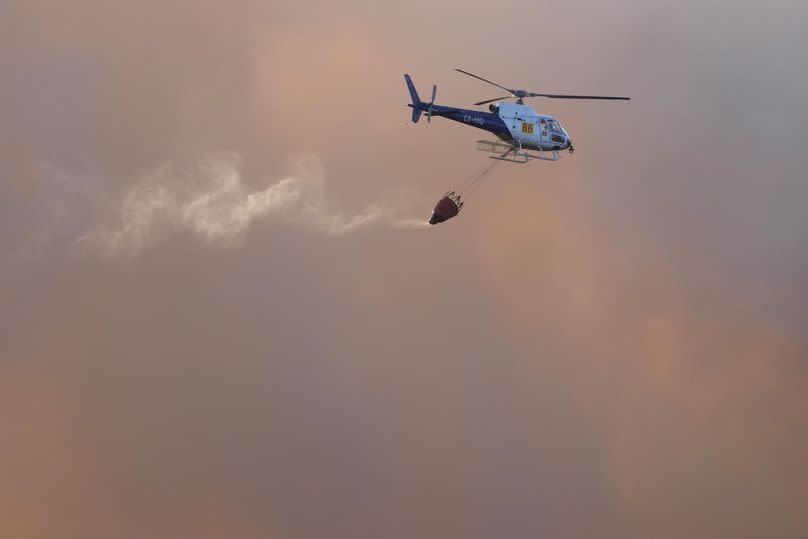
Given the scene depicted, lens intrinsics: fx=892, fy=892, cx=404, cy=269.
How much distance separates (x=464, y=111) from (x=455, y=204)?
19.7 ft

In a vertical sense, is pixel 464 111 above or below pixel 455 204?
above

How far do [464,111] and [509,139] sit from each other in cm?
326

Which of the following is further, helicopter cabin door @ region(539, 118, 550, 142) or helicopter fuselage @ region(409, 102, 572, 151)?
helicopter cabin door @ region(539, 118, 550, 142)

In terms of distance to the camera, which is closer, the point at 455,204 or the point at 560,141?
the point at 455,204

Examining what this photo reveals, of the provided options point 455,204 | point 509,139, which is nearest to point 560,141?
point 509,139

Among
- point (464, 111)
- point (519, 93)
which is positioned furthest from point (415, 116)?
point (519, 93)

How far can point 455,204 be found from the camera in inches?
1935

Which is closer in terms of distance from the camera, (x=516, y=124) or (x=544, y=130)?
(x=516, y=124)

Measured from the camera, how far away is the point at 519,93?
171 feet

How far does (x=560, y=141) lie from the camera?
5309 centimetres

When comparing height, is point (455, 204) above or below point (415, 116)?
below

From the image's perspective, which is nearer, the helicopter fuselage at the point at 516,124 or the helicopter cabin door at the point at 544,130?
the helicopter fuselage at the point at 516,124

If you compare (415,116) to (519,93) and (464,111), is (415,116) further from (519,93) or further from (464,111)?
(519,93)

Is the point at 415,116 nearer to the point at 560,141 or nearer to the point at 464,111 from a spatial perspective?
the point at 464,111
